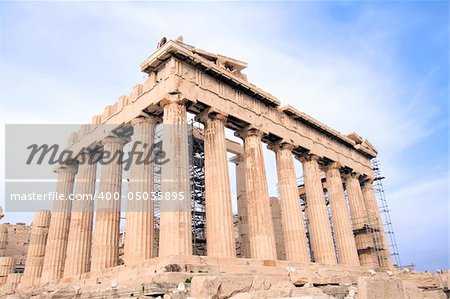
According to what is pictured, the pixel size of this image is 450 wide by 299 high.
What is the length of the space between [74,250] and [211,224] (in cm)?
895

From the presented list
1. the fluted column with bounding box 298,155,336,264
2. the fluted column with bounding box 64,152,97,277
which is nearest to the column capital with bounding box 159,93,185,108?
the fluted column with bounding box 64,152,97,277

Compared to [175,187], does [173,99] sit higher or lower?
higher

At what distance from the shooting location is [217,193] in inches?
693

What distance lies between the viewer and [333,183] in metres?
27.0

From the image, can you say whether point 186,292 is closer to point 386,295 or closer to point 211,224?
point 386,295

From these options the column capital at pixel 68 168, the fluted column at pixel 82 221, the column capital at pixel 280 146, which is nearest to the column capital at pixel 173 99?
the column capital at pixel 280 146

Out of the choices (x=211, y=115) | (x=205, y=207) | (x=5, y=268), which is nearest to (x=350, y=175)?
(x=205, y=207)

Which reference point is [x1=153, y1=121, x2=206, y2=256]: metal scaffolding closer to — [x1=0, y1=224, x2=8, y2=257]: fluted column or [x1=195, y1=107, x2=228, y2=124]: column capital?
[x1=195, y1=107, x2=228, y2=124]: column capital

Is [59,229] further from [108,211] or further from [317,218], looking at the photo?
[317,218]

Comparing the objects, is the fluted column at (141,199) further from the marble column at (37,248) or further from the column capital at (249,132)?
the marble column at (37,248)

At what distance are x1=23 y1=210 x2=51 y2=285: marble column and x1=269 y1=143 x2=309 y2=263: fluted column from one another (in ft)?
54.7

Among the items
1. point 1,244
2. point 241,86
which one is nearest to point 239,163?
point 241,86

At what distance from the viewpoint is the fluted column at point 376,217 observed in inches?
1132

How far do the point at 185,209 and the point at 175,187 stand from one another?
1008 millimetres
